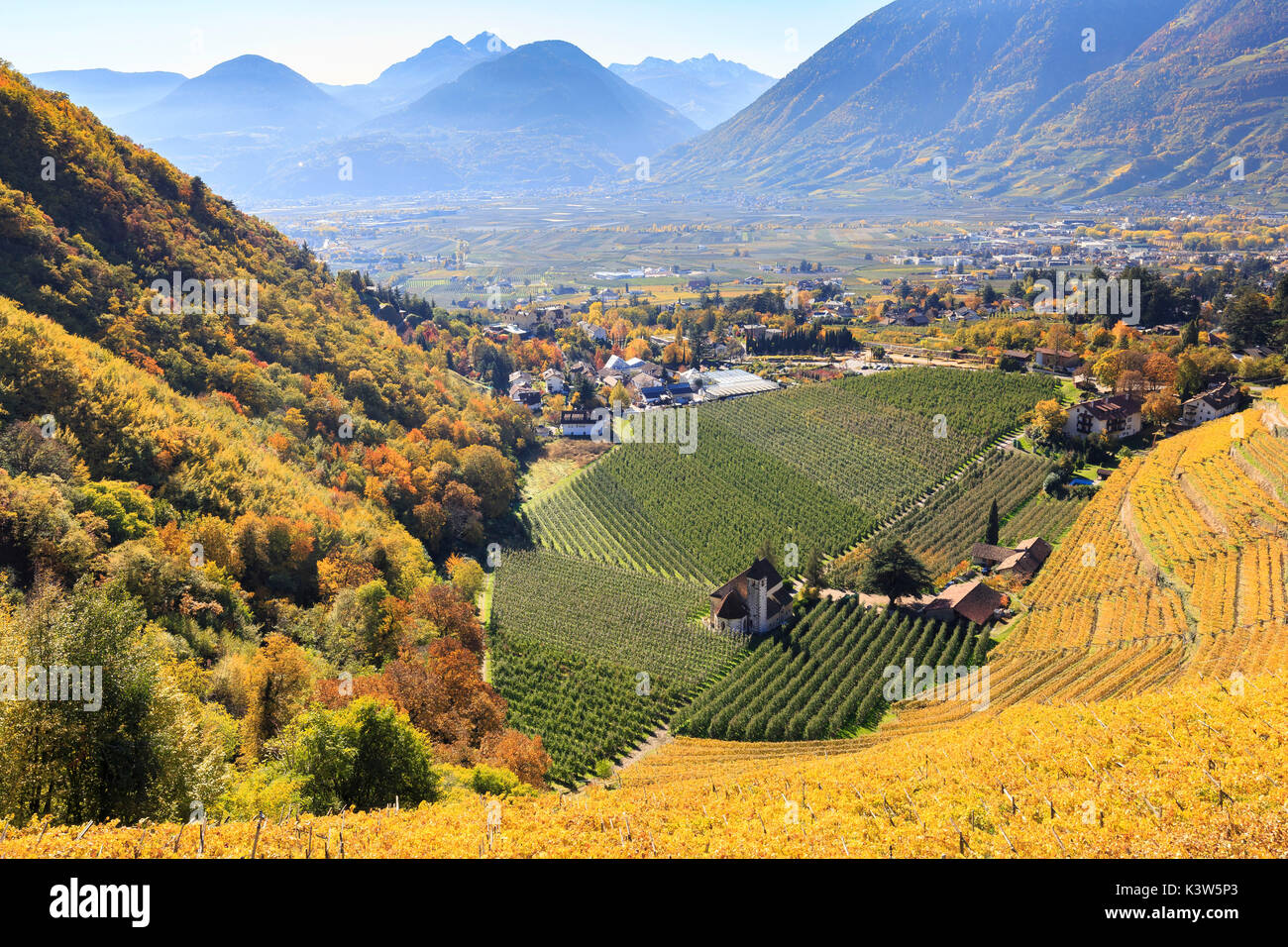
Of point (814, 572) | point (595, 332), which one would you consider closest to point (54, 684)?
point (814, 572)

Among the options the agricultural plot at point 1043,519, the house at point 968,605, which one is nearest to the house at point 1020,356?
the agricultural plot at point 1043,519

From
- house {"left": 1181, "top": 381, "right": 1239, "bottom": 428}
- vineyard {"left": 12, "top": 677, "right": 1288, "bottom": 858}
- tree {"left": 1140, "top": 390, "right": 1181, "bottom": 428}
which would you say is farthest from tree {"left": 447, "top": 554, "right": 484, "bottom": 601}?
house {"left": 1181, "top": 381, "right": 1239, "bottom": 428}

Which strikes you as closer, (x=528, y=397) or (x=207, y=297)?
(x=207, y=297)

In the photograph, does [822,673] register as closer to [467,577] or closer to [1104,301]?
[467,577]

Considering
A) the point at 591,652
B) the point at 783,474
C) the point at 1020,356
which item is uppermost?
the point at 1020,356

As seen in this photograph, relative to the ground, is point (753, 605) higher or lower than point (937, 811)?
lower

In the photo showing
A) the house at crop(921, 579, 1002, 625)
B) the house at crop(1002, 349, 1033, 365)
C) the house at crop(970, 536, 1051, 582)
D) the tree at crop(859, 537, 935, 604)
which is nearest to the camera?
the house at crop(921, 579, 1002, 625)

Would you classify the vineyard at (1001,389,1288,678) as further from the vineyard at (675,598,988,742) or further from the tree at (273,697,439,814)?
the tree at (273,697,439,814)
